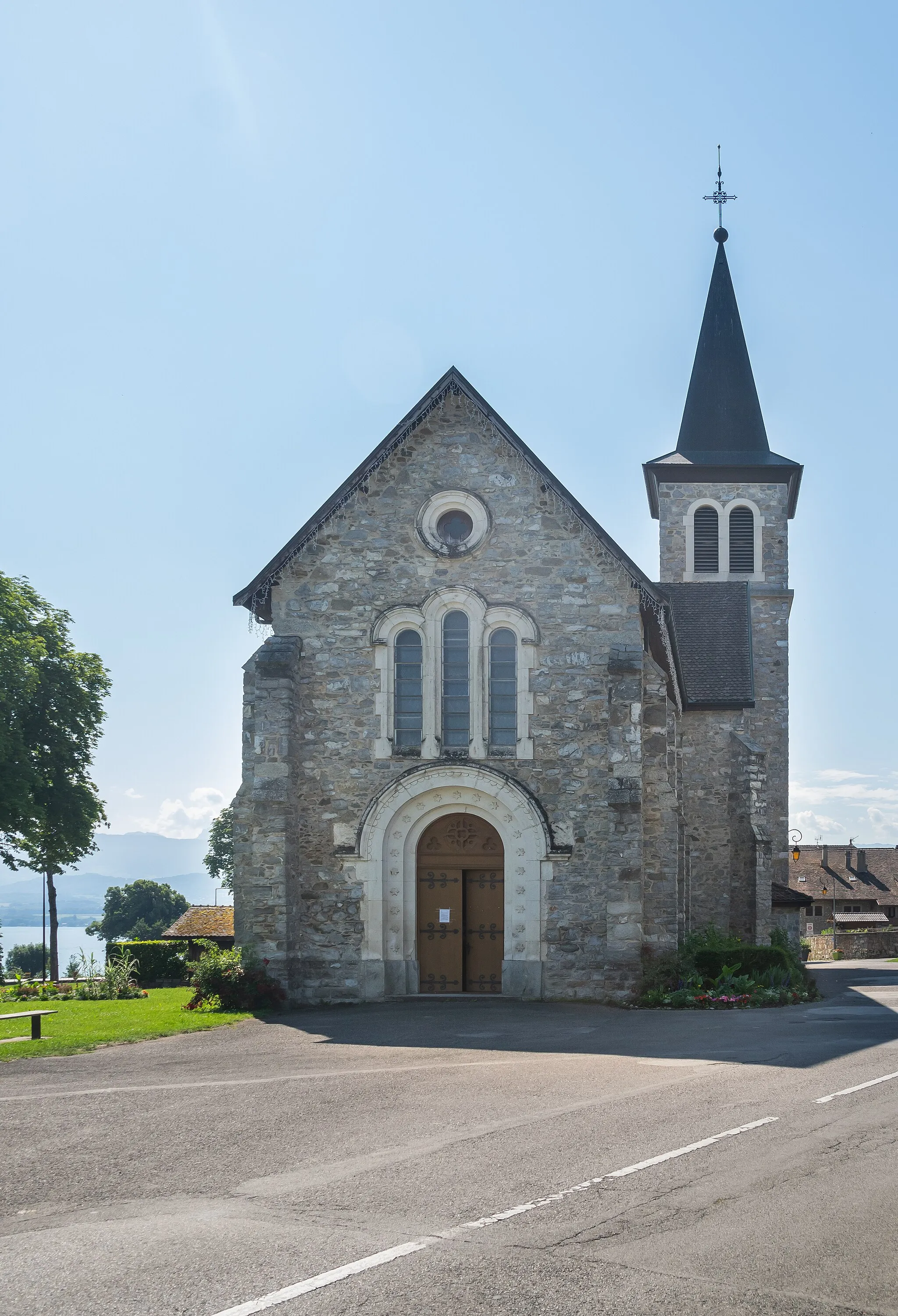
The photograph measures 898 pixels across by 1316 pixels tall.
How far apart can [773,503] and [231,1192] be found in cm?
3609

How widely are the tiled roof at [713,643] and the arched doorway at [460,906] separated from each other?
302 inches

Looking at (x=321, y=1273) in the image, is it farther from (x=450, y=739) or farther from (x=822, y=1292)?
(x=450, y=739)

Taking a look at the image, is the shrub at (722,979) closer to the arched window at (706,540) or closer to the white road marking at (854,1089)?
the white road marking at (854,1089)

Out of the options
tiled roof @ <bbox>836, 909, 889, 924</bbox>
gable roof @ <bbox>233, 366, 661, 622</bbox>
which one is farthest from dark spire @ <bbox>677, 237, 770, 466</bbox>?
tiled roof @ <bbox>836, 909, 889, 924</bbox>

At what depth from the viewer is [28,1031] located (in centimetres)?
1667

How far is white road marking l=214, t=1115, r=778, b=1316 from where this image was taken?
538 cm

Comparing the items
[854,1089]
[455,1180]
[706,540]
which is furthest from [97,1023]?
[706,540]

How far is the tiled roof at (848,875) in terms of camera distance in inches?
3172

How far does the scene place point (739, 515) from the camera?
133ft

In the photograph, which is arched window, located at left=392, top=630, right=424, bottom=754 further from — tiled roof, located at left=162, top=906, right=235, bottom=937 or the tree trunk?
the tree trunk

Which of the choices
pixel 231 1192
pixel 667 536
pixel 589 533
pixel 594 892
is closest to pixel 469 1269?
pixel 231 1192

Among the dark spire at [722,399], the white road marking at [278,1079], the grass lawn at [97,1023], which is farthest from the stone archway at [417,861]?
the dark spire at [722,399]

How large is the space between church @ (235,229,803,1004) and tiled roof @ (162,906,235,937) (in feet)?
60.8

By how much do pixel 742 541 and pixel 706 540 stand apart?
1.21 metres
